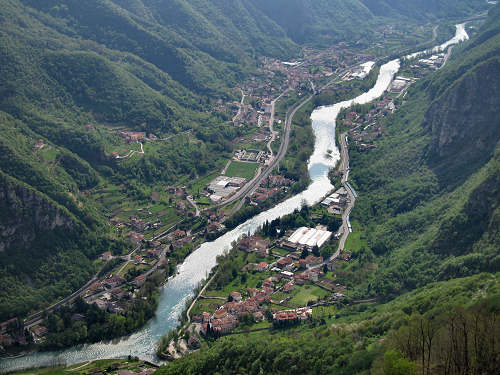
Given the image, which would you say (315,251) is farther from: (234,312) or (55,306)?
(55,306)

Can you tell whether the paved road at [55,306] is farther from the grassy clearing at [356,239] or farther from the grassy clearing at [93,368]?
the grassy clearing at [356,239]

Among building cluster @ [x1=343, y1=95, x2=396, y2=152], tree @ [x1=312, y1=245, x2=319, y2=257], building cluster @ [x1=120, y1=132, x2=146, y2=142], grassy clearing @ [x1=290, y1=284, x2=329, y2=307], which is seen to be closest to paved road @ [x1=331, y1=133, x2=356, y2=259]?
tree @ [x1=312, y1=245, x2=319, y2=257]

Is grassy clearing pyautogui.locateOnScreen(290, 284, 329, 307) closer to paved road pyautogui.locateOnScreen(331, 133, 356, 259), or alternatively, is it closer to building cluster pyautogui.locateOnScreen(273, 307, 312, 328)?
building cluster pyautogui.locateOnScreen(273, 307, 312, 328)

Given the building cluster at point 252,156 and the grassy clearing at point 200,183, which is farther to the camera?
the building cluster at point 252,156

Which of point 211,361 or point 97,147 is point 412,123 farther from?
point 211,361

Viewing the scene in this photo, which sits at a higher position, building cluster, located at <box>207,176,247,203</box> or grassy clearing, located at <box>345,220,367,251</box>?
building cluster, located at <box>207,176,247,203</box>

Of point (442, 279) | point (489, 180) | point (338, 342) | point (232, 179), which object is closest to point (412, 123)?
point (232, 179)

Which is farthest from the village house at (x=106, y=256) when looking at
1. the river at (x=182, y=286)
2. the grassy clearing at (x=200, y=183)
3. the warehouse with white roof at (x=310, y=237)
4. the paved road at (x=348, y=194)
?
the paved road at (x=348, y=194)
